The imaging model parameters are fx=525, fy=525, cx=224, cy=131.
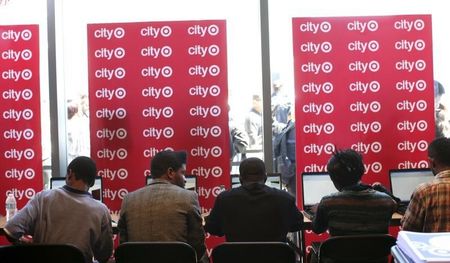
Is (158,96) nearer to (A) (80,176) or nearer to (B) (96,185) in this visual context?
(B) (96,185)

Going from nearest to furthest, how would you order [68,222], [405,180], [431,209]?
[431,209] → [68,222] → [405,180]

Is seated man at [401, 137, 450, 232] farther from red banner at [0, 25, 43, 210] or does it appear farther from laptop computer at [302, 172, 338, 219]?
red banner at [0, 25, 43, 210]

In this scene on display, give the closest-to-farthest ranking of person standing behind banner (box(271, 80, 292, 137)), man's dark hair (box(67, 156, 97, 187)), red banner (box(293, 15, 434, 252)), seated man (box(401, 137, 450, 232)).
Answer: seated man (box(401, 137, 450, 232))
man's dark hair (box(67, 156, 97, 187))
red banner (box(293, 15, 434, 252))
person standing behind banner (box(271, 80, 292, 137))

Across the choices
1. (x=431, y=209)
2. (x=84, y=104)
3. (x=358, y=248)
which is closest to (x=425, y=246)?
(x=431, y=209)

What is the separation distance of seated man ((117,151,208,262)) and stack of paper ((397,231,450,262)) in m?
1.79

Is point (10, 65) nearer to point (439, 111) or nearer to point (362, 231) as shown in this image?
point (362, 231)

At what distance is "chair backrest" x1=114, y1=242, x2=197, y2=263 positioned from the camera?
8.04 ft

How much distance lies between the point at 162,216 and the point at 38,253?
643mm

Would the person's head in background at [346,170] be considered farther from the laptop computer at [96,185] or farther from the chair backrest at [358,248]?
the laptop computer at [96,185]

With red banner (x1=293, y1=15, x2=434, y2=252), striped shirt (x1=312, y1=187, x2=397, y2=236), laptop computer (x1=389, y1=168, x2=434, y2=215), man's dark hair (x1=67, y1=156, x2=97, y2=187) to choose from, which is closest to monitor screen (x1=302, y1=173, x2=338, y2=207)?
red banner (x1=293, y1=15, x2=434, y2=252)

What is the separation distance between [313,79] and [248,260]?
2474 millimetres

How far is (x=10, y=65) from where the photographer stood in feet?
15.2

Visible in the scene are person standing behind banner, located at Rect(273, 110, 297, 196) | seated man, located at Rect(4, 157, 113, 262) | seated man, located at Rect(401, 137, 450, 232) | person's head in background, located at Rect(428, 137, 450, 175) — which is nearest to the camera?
seated man, located at Rect(401, 137, 450, 232)

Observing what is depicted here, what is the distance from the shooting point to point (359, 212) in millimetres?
2799
